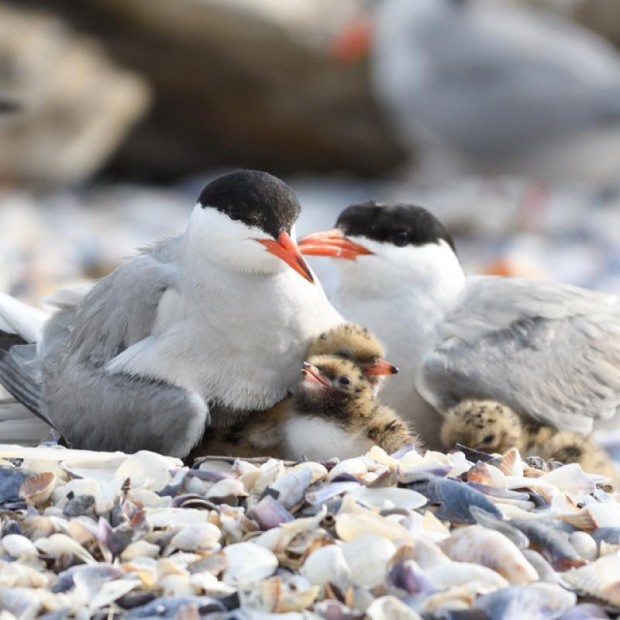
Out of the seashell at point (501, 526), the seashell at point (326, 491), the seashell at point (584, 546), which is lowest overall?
the seashell at point (326, 491)

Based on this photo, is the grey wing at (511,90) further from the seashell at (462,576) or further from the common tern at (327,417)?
the seashell at (462,576)

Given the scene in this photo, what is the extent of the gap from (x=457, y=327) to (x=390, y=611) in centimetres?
160

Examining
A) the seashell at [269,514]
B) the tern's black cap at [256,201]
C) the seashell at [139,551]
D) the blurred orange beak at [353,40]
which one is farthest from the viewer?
the blurred orange beak at [353,40]

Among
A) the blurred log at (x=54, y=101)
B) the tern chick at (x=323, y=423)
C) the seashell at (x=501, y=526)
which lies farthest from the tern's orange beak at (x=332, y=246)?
the blurred log at (x=54, y=101)

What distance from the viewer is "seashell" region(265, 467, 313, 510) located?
2885 millimetres

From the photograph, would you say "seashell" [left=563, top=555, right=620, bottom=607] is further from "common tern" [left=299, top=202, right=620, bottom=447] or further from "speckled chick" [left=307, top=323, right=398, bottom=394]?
"common tern" [left=299, top=202, right=620, bottom=447]

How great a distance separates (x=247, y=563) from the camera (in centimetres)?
264

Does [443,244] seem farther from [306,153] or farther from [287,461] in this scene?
[306,153]

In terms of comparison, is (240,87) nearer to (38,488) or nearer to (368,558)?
(38,488)

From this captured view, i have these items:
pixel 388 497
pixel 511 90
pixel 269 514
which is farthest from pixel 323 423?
pixel 511 90

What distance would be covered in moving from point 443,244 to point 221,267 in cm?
86

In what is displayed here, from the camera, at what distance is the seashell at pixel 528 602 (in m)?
2.50

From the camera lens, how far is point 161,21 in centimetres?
896

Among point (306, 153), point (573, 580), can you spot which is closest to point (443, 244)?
point (573, 580)
